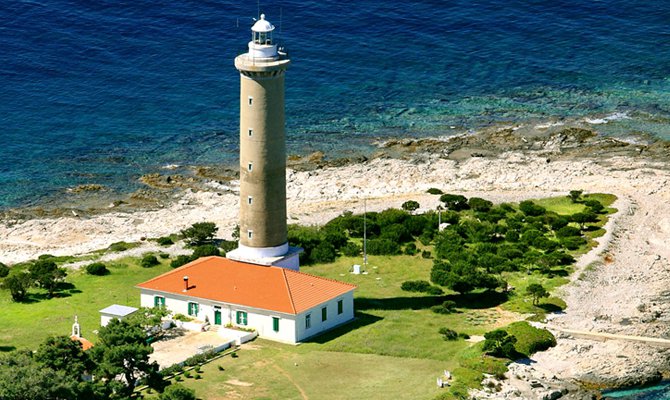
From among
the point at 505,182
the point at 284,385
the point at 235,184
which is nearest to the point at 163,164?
the point at 235,184

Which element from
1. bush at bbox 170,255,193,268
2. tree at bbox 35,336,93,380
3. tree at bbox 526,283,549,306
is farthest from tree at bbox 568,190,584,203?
tree at bbox 35,336,93,380

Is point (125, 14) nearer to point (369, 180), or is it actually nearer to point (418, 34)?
point (418, 34)

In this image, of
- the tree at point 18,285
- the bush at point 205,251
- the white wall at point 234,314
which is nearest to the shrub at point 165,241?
the bush at point 205,251

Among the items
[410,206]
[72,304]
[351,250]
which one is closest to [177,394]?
[72,304]

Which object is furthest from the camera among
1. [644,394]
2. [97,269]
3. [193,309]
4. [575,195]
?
[575,195]

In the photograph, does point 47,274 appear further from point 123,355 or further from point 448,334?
point 448,334
